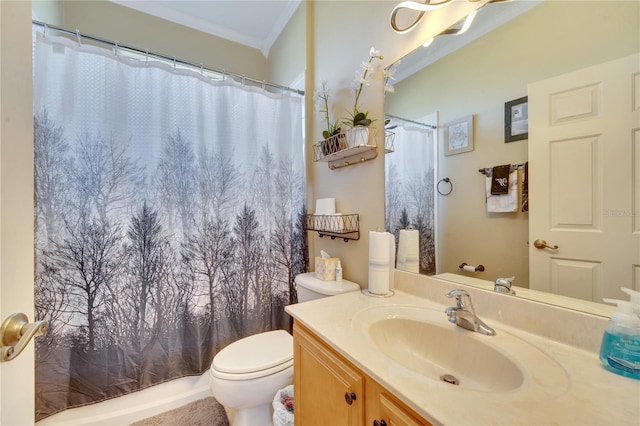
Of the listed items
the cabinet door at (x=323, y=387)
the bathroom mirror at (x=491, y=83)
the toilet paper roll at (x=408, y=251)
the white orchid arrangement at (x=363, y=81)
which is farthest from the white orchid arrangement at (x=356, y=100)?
the cabinet door at (x=323, y=387)

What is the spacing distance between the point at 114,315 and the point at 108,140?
35.5 inches

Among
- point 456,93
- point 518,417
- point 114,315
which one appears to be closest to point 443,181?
point 456,93

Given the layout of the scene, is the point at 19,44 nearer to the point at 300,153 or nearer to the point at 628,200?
the point at 300,153

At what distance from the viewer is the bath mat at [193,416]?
4.41 ft

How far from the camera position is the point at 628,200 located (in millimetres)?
599

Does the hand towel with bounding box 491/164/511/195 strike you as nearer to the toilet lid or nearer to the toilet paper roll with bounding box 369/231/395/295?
the toilet paper roll with bounding box 369/231/395/295

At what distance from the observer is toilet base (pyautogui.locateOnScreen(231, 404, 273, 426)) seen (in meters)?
1.21

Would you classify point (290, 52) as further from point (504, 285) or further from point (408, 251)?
point (504, 285)

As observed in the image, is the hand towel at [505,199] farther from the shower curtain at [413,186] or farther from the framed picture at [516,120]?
the shower curtain at [413,186]

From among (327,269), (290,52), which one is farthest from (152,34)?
(327,269)

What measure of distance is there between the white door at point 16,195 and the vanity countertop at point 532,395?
71 cm

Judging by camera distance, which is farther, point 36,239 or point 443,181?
point 36,239

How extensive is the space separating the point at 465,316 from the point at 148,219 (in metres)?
1.52

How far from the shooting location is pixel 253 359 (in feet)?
3.98
